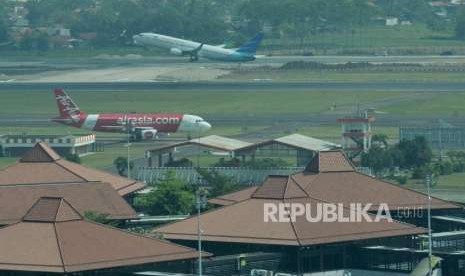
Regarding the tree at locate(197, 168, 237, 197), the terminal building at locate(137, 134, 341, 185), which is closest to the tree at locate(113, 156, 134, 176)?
the terminal building at locate(137, 134, 341, 185)

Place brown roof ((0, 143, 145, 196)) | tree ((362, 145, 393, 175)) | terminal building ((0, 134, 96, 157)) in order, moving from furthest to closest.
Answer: terminal building ((0, 134, 96, 157)) → tree ((362, 145, 393, 175)) → brown roof ((0, 143, 145, 196))

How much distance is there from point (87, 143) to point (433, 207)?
57.8 m

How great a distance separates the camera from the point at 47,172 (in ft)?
292

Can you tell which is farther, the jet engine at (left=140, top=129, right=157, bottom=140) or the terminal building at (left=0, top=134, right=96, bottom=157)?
the jet engine at (left=140, top=129, right=157, bottom=140)

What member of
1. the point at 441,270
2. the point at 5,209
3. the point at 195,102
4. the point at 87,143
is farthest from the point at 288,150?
the point at 195,102

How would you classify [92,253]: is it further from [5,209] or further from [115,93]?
[115,93]

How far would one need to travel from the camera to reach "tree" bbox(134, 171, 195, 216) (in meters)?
90.3

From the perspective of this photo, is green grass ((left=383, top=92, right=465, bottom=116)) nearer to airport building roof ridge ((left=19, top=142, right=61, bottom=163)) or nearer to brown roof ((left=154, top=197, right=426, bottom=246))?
airport building roof ridge ((left=19, top=142, right=61, bottom=163))

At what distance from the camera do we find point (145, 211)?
301 ft

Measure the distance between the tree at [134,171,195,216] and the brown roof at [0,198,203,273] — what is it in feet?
63.7

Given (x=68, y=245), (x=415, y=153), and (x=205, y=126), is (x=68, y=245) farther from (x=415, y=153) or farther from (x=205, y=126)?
(x=205, y=126)

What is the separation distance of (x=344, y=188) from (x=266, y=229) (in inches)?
371

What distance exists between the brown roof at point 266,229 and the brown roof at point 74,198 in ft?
19.8

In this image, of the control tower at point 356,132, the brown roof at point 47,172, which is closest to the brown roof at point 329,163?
the brown roof at point 47,172
